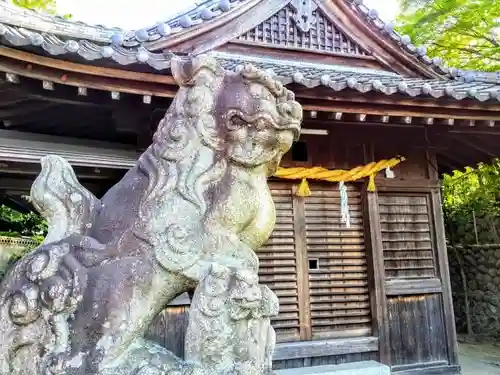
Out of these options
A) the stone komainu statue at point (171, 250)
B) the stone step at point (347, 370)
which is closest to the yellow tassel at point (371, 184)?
the stone step at point (347, 370)

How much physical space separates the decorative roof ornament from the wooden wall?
185 cm

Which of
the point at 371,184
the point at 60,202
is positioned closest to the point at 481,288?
the point at 371,184

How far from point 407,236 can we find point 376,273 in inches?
27.0

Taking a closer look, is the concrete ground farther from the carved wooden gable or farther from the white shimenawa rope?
the carved wooden gable

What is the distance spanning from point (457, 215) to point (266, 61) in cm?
721

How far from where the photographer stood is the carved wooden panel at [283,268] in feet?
17.8

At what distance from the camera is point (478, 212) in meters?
10.8

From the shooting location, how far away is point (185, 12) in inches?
299

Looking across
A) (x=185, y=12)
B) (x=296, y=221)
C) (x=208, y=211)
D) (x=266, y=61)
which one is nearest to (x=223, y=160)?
(x=208, y=211)

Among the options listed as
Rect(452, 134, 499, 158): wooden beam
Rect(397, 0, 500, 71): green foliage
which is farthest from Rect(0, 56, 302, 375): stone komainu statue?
Rect(397, 0, 500, 71): green foliage

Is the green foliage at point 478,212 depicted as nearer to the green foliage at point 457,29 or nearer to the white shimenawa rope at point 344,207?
the green foliage at point 457,29

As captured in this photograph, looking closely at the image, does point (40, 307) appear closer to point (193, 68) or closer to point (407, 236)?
point (193, 68)

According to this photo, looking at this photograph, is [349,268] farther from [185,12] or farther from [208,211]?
[185,12]

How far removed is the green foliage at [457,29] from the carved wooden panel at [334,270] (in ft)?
20.1
